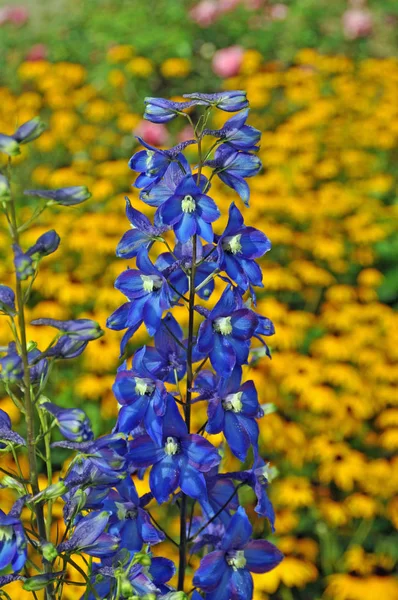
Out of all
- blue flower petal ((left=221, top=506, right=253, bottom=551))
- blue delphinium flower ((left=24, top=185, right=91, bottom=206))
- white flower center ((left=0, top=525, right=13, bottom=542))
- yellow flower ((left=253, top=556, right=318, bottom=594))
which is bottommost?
yellow flower ((left=253, top=556, right=318, bottom=594))

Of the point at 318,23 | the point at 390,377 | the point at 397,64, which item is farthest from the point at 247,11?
the point at 390,377

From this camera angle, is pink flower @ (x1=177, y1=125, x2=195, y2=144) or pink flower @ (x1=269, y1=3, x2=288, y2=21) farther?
pink flower @ (x1=269, y1=3, x2=288, y2=21)

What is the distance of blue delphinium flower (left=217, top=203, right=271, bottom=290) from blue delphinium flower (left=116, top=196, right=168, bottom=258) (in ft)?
0.37

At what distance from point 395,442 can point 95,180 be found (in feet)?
9.10

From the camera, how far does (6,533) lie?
3.85 feet

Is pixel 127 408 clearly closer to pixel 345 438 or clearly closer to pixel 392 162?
pixel 345 438

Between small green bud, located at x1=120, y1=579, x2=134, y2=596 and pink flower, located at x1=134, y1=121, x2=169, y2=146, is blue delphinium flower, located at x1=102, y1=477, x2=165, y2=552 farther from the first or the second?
pink flower, located at x1=134, y1=121, x2=169, y2=146

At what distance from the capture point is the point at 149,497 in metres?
1.49

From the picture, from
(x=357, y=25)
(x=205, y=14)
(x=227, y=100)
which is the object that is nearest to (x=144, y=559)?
(x=227, y=100)

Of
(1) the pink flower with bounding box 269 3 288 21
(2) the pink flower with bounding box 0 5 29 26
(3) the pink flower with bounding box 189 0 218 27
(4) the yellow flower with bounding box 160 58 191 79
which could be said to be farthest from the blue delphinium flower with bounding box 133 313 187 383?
(1) the pink flower with bounding box 269 3 288 21

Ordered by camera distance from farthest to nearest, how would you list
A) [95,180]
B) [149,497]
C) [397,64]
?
[397,64] → [95,180] → [149,497]

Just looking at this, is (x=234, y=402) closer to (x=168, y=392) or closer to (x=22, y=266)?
(x=168, y=392)

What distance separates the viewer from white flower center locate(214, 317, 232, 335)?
138cm

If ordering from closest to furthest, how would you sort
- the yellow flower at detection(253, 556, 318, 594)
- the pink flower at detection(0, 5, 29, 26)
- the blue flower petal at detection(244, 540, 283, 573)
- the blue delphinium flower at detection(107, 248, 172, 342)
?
the blue delphinium flower at detection(107, 248, 172, 342), the blue flower petal at detection(244, 540, 283, 573), the yellow flower at detection(253, 556, 318, 594), the pink flower at detection(0, 5, 29, 26)
